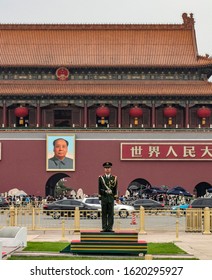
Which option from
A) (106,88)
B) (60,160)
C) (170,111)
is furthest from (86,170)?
(170,111)

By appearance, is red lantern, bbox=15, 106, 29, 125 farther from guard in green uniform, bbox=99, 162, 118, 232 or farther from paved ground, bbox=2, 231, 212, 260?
guard in green uniform, bbox=99, 162, 118, 232

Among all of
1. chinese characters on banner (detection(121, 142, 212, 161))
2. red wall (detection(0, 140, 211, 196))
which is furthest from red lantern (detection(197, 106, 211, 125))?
red wall (detection(0, 140, 211, 196))

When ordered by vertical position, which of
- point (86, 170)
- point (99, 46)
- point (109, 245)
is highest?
point (99, 46)

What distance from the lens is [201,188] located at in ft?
169

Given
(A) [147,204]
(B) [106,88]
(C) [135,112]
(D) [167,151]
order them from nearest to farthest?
(A) [147,204] → (D) [167,151] → (B) [106,88] → (C) [135,112]

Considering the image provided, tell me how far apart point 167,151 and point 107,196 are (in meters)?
30.6

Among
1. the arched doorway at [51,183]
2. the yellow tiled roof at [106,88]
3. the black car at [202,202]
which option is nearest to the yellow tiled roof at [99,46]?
the yellow tiled roof at [106,88]

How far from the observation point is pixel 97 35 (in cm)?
5534

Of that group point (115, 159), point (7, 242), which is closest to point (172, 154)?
point (115, 159)

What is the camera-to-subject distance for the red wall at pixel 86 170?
48562mm

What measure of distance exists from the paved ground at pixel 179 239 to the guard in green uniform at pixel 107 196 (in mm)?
2197

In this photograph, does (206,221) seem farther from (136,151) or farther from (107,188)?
(136,151)

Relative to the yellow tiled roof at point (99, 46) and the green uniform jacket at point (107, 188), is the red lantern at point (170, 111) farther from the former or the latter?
the green uniform jacket at point (107, 188)

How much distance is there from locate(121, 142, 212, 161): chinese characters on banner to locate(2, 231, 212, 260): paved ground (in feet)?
75.7
